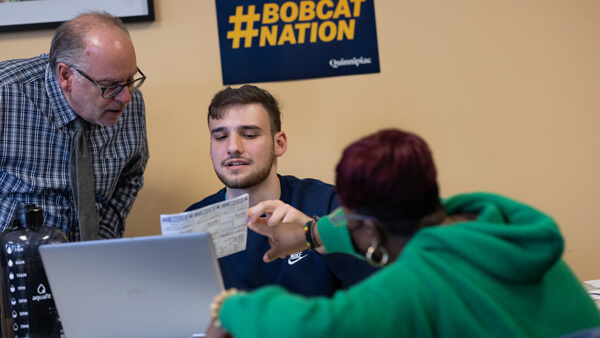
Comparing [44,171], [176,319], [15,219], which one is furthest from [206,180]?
[176,319]

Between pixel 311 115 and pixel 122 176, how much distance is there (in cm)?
77

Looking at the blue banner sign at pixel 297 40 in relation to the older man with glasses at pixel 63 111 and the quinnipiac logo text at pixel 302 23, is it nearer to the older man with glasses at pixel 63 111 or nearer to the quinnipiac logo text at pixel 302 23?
the quinnipiac logo text at pixel 302 23

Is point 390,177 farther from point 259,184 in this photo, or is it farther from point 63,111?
point 63,111

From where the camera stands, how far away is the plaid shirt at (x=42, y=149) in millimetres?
1919

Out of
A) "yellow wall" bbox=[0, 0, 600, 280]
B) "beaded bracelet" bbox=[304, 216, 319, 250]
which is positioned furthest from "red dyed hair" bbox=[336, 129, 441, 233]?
"yellow wall" bbox=[0, 0, 600, 280]

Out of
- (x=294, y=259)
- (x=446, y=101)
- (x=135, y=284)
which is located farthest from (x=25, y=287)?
(x=446, y=101)

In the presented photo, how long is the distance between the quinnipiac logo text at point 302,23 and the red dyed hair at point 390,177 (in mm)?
1398

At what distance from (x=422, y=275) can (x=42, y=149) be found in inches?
59.2

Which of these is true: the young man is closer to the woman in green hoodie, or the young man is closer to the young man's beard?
the young man's beard

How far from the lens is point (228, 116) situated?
198cm

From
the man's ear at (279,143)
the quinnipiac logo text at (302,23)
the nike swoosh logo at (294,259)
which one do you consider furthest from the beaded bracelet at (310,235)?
the quinnipiac logo text at (302,23)

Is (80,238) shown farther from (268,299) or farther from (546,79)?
(546,79)

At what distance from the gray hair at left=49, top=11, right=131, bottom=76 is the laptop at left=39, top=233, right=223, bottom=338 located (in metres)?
0.81

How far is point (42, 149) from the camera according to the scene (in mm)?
1963
